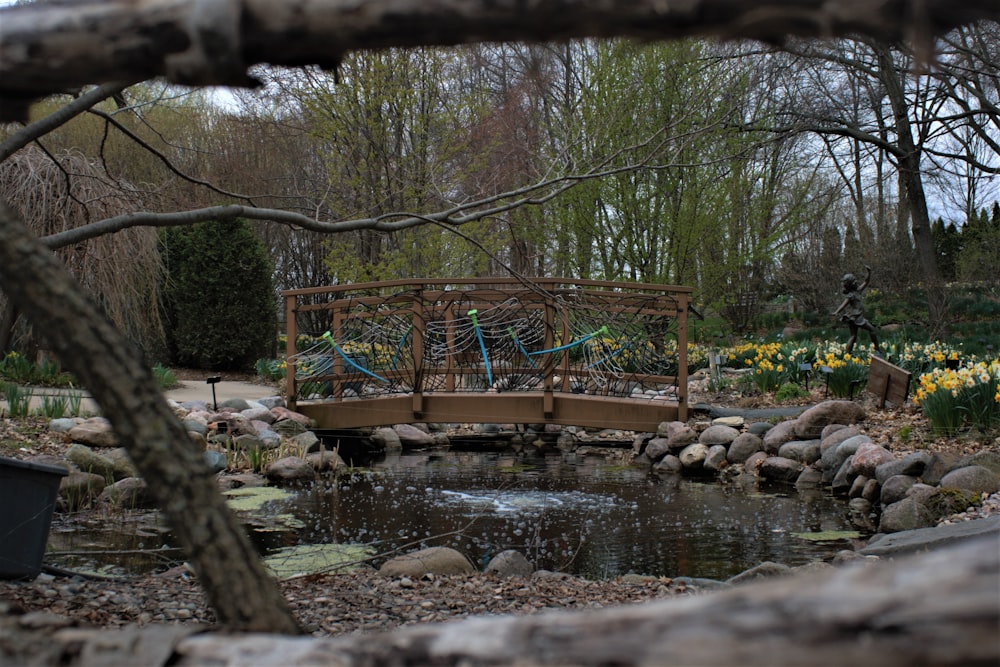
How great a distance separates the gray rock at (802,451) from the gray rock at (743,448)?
1.13 ft

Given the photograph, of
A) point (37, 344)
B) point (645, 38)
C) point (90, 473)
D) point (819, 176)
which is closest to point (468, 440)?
point (90, 473)

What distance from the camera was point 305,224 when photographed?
3340 millimetres

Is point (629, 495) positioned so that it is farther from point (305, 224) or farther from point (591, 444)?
point (305, 224)

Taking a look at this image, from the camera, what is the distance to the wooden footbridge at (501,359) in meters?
8.81

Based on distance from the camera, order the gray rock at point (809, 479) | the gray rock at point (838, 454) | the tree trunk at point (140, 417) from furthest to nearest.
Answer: the gray rock at point (809, 479)
the gray rock at point (838, 454)
the tree trunk at point (140, 417)

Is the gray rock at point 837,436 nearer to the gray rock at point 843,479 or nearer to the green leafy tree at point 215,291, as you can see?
the gray rock at point 843,479

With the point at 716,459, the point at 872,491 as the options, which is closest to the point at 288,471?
the point at 716,459

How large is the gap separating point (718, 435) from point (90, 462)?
226 inches

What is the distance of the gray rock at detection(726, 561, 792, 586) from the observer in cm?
407

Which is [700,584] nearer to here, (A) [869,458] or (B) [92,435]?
(A) [869,458]

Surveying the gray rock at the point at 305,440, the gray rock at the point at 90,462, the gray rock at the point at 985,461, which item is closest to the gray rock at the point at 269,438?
the gray rock at the point at 305,440

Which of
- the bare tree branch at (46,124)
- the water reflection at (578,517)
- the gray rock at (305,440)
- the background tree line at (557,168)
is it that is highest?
the background tree line at (557,168)

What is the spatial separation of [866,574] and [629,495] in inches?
243

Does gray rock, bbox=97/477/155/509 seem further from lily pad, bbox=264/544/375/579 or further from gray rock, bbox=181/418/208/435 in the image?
lily pad, bbox=264/544/375/579
